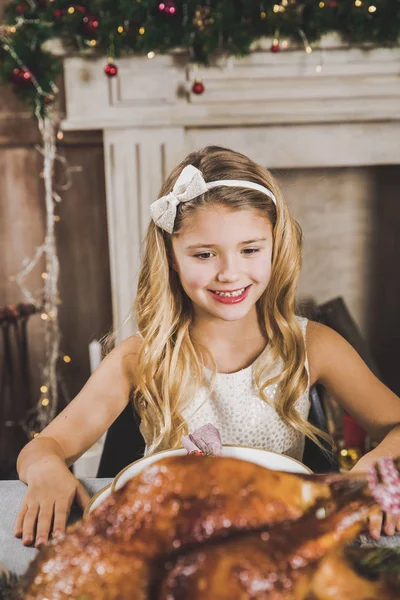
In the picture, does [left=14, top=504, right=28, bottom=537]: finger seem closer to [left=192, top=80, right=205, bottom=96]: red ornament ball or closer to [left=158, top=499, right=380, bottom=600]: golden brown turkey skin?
[left=158, top=499, right=380, bottom=600]: golden brown turkey skin

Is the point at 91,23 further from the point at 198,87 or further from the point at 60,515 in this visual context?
the point at 60,515

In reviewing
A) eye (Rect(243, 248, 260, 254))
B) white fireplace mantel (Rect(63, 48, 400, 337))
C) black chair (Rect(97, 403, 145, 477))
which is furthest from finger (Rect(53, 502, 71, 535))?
white fireplace mantel (Rect(63, 48, 400, 337))

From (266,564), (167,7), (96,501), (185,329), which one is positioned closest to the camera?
(266,564)

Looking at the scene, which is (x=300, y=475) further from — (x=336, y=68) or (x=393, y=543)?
(x=336, y=68)

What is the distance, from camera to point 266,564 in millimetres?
371

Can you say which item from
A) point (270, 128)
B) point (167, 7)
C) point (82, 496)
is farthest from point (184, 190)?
point (270, 128)

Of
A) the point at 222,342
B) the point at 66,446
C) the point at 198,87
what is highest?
the point at 198,87

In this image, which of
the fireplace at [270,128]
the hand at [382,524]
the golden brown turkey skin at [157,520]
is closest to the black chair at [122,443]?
the hand at [382,524]

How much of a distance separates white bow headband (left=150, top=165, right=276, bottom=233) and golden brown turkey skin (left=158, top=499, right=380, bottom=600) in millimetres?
764

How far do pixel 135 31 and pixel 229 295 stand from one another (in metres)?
1.30

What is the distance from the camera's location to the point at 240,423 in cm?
124

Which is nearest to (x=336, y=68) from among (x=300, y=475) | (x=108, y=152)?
(x=108, y=152)

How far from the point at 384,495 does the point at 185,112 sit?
1896 mm

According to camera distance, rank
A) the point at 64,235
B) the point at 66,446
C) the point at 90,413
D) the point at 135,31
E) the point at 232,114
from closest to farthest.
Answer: the point at 66,446
the point at 90,413
the point at 135,31
the point at 232,114
the point at 64,235
